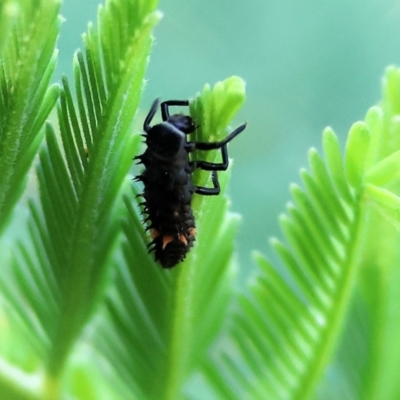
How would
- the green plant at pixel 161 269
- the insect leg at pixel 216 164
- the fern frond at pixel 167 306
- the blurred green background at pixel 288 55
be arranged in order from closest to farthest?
the green plant at pixel 161 269, the insect leg at pixel 216 164, the fern frond at pixel 167 306, the blurred green background at pixel 288 55

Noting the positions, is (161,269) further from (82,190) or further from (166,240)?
(82,190)

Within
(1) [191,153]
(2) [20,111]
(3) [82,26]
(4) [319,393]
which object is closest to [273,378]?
(4) [319,393]

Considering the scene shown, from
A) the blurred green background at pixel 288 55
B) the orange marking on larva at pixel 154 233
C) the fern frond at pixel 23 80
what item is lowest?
the orange marking on larva at pixel 154 233

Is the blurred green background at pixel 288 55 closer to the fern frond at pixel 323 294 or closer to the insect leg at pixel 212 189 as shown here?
the fern frond at pixel 323 294

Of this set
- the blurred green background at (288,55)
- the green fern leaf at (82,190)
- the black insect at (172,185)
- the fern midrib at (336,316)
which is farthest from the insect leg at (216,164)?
the blurred green background at (288,55)

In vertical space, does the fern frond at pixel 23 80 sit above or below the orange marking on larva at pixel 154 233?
above

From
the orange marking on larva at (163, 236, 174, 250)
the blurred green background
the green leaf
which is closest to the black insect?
the orange marking on larva at (163, 236, 174, 250)
